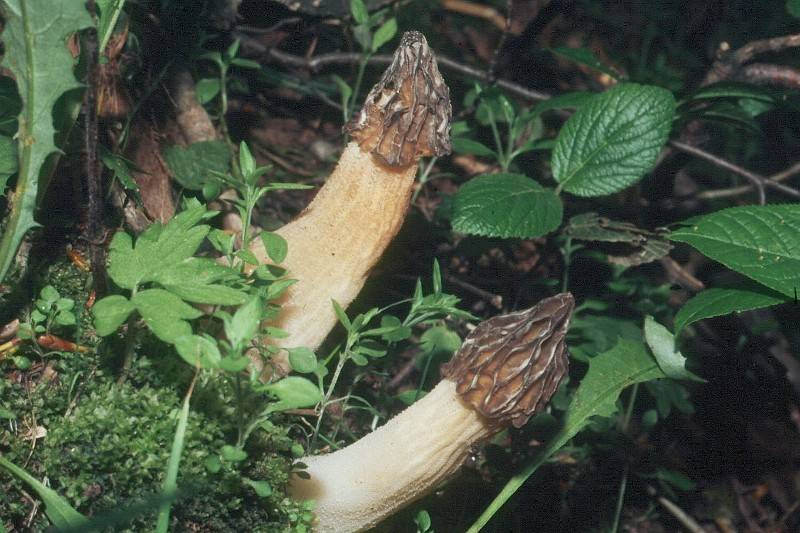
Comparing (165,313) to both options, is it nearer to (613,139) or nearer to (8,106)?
(8,106)

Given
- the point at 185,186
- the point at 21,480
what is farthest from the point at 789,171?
the point at 21,480

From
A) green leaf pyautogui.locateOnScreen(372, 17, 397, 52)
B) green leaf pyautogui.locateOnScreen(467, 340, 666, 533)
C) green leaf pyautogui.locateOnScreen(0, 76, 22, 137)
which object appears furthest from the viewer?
green leaf pyautogui.locateOnScreen(372, 17, 397, 52)

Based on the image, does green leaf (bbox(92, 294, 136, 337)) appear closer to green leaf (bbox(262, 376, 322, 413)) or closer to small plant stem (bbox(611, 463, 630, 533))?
green leaf (bbox(262, 376, 322, 413))

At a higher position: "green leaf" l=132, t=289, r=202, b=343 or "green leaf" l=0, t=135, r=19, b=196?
"green leaf" l=0, t=135, r=19, b=196

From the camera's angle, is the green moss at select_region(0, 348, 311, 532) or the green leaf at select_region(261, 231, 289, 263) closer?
the green moss at select_region(0, 348, 311, 532)

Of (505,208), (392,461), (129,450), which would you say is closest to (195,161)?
(505,208)

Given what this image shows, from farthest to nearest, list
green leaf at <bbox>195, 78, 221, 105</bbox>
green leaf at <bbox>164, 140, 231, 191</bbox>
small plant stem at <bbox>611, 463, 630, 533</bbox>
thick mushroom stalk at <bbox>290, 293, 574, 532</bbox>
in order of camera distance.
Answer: green leaf at <bbox>195, 78, 221, 105</bbox>, small plant stem at <bbox>611, 463, 630, 533</bbox>, green leaf at <bbox>164, 140, 231, 191</bbox>, thick mushroom stalk at <bbox>290, 293, 574, 532</bbox>

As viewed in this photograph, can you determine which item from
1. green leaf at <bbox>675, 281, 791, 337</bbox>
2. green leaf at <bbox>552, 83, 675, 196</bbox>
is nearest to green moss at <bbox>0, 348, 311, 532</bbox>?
green leaf at <bbox>675, 281, 791, 337</bbox>

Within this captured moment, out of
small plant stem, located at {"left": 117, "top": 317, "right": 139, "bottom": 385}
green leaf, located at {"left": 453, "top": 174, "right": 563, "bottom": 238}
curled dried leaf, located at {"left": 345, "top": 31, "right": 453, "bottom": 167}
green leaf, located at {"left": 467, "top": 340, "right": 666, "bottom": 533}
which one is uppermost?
curled dried leaf, located at {"left": 345, "top": 31, "right": 453, "bottom": 167}
